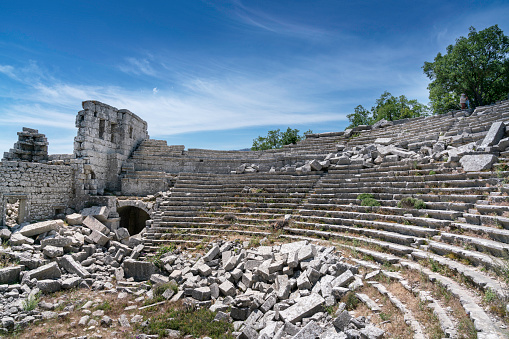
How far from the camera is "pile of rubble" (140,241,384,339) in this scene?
18.9 feet

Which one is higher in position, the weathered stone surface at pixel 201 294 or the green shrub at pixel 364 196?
the green shrub at pixel 364 196

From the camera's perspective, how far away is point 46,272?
10.0 meters

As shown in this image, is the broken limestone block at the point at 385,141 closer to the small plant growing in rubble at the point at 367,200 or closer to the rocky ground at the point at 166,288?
the small plant growing in rubble at the point at 367,200

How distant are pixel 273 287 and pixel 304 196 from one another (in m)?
6.45

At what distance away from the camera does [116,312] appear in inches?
333

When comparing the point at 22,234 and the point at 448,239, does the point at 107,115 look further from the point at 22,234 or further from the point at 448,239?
the point at 448,239

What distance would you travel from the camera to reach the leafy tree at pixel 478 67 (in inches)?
846

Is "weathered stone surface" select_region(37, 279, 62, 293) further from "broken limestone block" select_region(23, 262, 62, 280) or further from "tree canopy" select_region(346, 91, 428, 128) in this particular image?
"tree canopy" select_region(346, 91, 428, 128)

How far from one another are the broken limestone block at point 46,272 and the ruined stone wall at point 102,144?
6.06 metres

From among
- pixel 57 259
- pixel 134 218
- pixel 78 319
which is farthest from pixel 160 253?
pixel 134 218

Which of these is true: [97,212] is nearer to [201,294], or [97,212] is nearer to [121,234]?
[121,234]

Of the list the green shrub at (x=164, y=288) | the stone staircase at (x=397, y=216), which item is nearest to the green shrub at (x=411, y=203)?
the stone staircase at (x=397, y=216)

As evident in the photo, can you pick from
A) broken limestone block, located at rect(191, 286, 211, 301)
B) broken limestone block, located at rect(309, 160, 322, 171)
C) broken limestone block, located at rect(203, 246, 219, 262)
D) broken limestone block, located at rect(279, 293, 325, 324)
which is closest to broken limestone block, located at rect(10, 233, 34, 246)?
broken limestone block, located at rect(203, 246, 219, 262)

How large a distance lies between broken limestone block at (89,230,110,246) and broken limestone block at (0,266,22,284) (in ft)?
10.2
